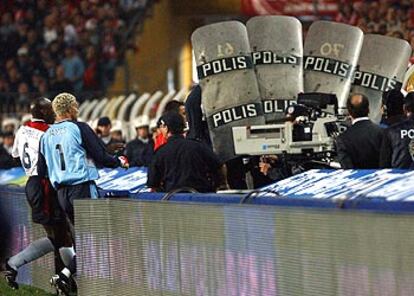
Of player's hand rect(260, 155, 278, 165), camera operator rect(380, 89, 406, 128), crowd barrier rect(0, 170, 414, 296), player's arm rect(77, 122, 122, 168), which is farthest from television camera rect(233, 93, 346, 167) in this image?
crowd barrier rect(0, 170, 414, 296)

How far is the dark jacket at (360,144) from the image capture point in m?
12.5

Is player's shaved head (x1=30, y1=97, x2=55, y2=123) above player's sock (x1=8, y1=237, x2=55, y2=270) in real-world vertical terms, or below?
above

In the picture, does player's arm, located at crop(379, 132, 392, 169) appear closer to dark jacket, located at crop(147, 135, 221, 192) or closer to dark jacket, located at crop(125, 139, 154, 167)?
dark jacket, located at crop(147, 135, 221, 192)

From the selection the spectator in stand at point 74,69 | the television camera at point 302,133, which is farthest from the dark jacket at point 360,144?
the spectator in stand at point 74,69

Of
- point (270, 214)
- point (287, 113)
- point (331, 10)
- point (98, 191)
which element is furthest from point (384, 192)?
point (331, 10)

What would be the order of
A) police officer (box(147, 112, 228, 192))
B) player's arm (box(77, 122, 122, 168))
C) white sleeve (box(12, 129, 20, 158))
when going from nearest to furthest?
police officer (box(147, 112, 228, 192)) < player's arm (box(77, 122, 122, 168)) < white sleeve (box(12, 129, 20, 158))

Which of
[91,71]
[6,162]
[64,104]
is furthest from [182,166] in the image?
[91,71]

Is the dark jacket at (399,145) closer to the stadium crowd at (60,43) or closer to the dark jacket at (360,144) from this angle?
the dark jacket at (360,144)

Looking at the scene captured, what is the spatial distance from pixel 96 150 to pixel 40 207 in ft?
3.34

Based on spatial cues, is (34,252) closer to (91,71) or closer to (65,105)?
Result: (65,105)

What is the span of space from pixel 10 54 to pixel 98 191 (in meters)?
20.4

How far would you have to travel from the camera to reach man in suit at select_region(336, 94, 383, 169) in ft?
41.1

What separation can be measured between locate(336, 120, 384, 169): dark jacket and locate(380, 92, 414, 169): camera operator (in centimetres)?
42

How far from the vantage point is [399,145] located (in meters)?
12.0
